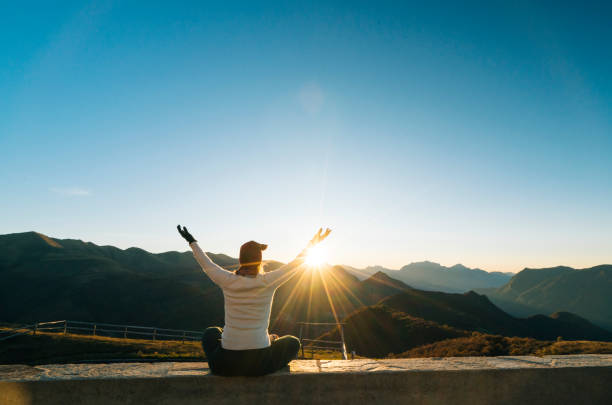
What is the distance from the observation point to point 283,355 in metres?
2.89

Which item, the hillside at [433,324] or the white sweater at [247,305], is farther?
the hillside at [433,324]

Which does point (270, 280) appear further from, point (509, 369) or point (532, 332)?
point (532, 332)

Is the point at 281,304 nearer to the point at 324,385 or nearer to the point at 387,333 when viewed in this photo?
the point at 387,333

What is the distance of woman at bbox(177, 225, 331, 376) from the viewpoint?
2.66m

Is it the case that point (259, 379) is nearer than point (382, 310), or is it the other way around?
point (259, 379)

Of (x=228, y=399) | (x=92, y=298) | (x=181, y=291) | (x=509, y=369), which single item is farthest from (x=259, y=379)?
(x=92, y=298)

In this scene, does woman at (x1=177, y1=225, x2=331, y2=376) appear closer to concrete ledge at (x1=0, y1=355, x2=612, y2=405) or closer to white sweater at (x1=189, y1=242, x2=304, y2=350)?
white sweater at (x1=189, y1=242, x2=304, y2=350)

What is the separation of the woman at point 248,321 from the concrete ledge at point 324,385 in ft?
0.38

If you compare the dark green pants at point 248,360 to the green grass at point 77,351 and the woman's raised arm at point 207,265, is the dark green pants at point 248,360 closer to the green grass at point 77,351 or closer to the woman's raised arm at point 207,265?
the woman's raised arm at point 207,265

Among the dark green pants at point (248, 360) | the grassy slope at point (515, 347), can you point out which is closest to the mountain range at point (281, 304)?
the grassy slope at point (515, 347)

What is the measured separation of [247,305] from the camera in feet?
9.33

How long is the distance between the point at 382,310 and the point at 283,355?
35.3 m

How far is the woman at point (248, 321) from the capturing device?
2.66 metres

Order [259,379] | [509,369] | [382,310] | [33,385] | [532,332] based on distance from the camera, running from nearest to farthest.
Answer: [33,385], [259,379], [509,369], [382,310], [532,332]
